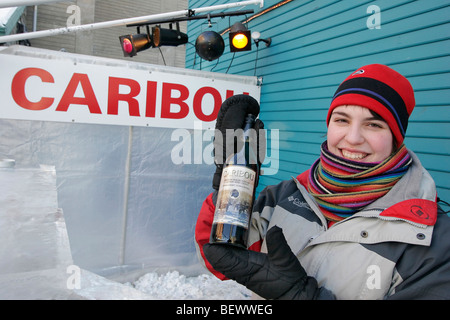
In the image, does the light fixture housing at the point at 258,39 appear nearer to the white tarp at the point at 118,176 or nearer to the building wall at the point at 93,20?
the white tarp at the point at 118,176

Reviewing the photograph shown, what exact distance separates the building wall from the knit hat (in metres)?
13.5

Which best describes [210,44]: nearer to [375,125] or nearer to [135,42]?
[135,42]

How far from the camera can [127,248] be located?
449 centimetres

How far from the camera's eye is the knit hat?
1.41 metres

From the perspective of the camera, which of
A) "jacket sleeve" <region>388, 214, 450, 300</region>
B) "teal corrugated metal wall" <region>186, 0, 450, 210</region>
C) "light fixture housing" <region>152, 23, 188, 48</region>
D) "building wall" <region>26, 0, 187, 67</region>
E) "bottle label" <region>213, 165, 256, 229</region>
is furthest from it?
"building wall" <region>26, 0, 187, 67</region>

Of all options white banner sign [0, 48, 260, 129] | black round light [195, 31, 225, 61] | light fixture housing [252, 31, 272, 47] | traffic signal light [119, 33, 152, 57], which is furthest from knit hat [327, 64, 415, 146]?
traffic signal light [119, 33, 152, 57]

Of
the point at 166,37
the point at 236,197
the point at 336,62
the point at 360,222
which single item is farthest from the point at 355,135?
the point at 166,37

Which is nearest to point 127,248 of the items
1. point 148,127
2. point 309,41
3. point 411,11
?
point 148,127

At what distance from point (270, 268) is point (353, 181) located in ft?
1.75

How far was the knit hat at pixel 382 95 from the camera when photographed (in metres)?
1.41

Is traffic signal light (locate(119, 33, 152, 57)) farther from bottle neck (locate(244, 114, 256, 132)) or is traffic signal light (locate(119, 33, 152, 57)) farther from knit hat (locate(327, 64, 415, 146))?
knit hat (locate(327, 64, 415, 146))

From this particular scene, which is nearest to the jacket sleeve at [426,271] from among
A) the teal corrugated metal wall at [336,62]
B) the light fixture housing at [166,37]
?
the teal corrugated metal wall at [336,62]

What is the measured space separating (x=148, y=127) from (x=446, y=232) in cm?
383

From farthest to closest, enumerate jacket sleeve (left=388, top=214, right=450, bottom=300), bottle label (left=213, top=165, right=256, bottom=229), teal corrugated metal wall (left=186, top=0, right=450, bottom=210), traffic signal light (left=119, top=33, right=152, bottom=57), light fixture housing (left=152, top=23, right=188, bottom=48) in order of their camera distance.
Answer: traffic signal light (left=119, top=33, right=152, bottom=57) < light fixture housing (left=152, top=23, right=188, bottom=48) < teal corrugated metal wall (left=186, top=0, right=450, bottom=210) < bottle label (left=213, top=165, right=256, bottom=229) < jacket sleeve (left=388, top=214, right=450, bottom=300)
